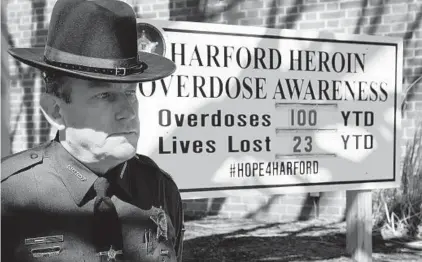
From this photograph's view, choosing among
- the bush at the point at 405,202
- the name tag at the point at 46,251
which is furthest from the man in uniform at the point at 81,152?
the bush at the point at 405,202

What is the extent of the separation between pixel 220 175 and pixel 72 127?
244 centimetres

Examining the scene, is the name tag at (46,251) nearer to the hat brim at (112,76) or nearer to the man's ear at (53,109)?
the man's ear at (53,109)

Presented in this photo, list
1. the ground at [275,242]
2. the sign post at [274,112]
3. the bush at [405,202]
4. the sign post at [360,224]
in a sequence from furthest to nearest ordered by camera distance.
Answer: the bush at [405,202] → the ground at [275,242] → the sign post at [360,224] → the sign post at [274,112]

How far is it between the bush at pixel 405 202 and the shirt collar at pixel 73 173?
4.47 metres

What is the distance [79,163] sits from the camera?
1557mm

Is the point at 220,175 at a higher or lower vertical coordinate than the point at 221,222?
higher

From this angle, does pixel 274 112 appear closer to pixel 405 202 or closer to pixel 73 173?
pixel 405 202

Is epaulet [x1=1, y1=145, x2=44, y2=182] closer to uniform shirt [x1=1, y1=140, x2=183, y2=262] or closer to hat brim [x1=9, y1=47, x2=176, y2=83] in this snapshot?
uniform shirt [x1=1, y1=140, x2=183, y2=262]

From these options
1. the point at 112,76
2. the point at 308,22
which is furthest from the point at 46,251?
the point at 308,22

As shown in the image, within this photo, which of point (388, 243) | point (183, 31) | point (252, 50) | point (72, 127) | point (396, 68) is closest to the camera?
point (72, 127)

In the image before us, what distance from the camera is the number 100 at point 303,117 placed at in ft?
13.6

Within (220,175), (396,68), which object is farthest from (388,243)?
(220,175)

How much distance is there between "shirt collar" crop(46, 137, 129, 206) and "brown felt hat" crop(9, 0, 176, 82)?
0.20 meters

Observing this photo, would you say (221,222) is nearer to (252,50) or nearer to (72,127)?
(252,50)
